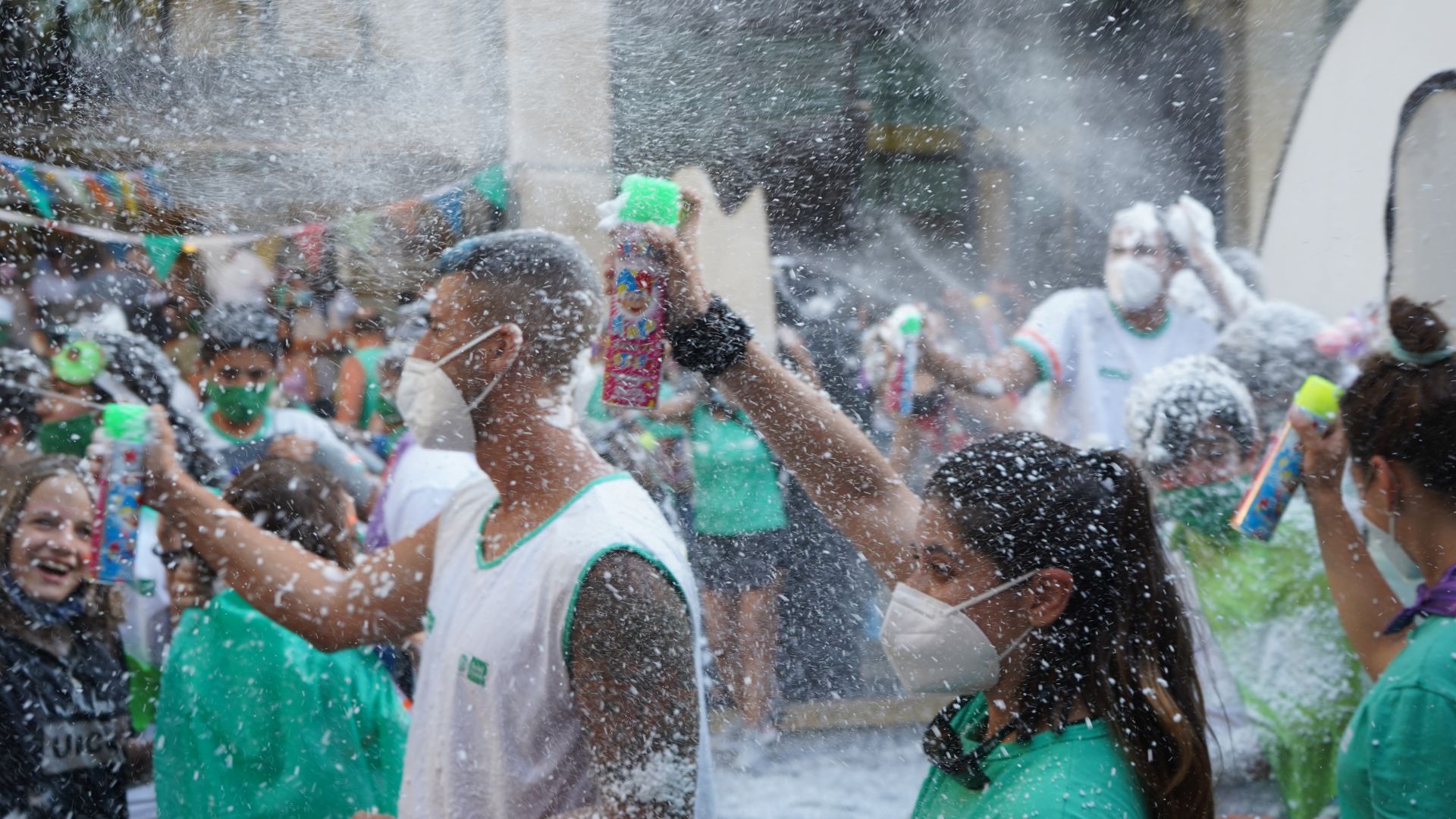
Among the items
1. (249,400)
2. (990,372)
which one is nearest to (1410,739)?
(990,372)

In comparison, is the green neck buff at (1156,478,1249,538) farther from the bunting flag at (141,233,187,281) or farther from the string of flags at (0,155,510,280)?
the bunting flag at (141,233,187,281)

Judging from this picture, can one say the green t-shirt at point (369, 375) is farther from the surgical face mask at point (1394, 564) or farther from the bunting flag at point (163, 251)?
the surgical face mask at point (1394, 564)

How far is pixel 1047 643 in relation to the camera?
160 centimetres

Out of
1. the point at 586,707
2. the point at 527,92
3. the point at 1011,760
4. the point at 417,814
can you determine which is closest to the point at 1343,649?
the point at 1011,760

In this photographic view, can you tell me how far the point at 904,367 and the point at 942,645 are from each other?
1512mm

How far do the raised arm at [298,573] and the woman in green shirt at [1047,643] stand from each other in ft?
2.87

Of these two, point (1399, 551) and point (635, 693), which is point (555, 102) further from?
point (1399, 551)

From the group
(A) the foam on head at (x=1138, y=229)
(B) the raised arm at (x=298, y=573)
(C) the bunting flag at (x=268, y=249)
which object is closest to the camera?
(B) the raised arm at (x=298, y=573)

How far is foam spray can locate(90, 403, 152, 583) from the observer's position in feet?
7.00

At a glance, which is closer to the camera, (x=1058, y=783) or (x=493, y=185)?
(x=1058, y=783)

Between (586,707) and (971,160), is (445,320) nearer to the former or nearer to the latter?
(586,707)

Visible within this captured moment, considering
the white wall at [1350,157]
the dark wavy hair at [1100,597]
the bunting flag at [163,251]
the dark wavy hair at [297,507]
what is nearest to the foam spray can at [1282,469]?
the dark wavy hair at [1100,597]

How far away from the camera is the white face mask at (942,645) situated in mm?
1622

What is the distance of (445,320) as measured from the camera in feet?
6.31
